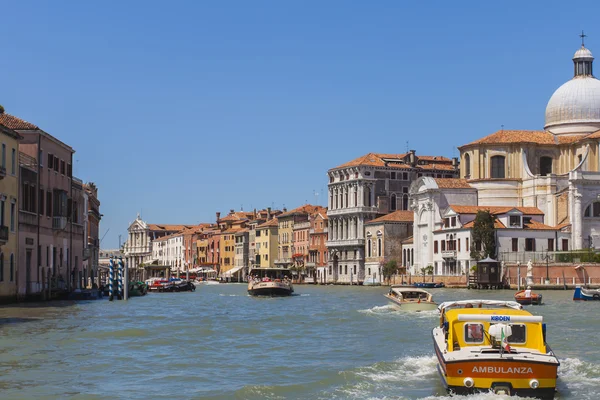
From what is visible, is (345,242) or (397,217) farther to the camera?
(345,242)

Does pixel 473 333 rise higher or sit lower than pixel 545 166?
lower

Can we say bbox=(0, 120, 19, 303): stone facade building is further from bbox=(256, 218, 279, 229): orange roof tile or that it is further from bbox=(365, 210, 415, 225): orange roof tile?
bbox=(256, 218, 279, 229): orange roof tile

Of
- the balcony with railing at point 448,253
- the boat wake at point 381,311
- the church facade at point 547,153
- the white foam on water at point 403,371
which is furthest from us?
the church facade at point 547,153

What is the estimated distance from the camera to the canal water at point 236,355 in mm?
17609

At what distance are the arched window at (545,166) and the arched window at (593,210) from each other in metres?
8.67

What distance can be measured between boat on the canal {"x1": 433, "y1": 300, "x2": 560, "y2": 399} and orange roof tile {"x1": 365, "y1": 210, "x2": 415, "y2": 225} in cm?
7612

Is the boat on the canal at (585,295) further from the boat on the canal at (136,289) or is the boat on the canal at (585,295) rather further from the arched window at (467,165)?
the arched window at (467,165)

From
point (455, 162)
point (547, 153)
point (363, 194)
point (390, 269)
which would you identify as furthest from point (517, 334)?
point (455, 162)

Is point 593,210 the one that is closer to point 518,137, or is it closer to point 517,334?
point 518,137

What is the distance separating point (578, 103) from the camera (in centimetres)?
8569

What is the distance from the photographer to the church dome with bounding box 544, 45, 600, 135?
85375 mm

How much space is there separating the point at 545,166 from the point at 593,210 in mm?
9329

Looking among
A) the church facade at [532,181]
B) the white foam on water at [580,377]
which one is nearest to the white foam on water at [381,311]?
the white foam on water at [580,377]

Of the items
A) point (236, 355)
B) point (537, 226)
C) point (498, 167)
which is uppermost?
point (498, 167)
